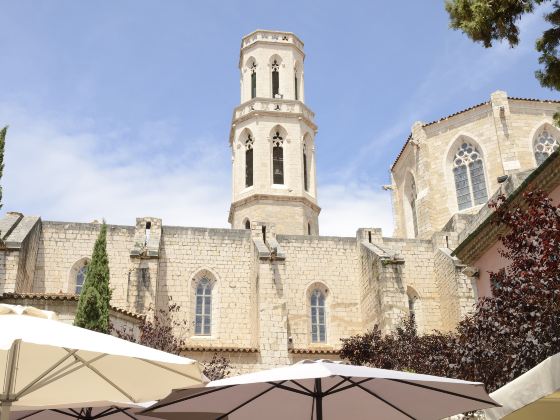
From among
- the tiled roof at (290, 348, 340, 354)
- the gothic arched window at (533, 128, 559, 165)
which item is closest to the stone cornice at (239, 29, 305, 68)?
the gothic arched window at (533, 128, 559, 165)

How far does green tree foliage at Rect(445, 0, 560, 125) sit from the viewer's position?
6.43 metres

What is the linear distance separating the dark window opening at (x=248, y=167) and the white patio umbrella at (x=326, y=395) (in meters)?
23.8

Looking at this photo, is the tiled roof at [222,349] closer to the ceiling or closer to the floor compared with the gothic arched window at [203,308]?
closer to the floor

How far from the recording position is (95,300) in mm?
14234

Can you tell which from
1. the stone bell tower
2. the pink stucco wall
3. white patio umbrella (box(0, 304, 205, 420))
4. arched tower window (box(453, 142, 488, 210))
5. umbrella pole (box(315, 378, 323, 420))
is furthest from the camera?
the stone bell tower

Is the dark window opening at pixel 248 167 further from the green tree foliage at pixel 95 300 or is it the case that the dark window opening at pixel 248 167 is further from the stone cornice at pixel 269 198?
the green tree foliage at pixel 95 300

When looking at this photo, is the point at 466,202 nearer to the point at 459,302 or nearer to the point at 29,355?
the point at 459,302

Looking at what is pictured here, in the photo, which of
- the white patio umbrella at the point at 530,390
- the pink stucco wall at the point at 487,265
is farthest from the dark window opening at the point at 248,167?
the white patio umbrella at the point at 530,390

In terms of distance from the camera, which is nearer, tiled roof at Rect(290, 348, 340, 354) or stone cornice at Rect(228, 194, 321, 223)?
tiled roof at Rect(290, 348, 340, 354)

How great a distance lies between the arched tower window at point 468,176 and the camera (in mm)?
26922

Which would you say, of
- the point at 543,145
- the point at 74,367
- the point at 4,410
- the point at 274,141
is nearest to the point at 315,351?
the point at 274,141

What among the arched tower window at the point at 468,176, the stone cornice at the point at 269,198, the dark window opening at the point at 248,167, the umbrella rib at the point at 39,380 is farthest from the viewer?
the dark window opening at the point at 248,167

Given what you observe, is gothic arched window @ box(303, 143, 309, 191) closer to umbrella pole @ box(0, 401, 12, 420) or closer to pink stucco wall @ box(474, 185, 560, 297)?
pink stucco wall @ box(474, 185, 560, 297)

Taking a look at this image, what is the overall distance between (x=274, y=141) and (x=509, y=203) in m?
18.9
